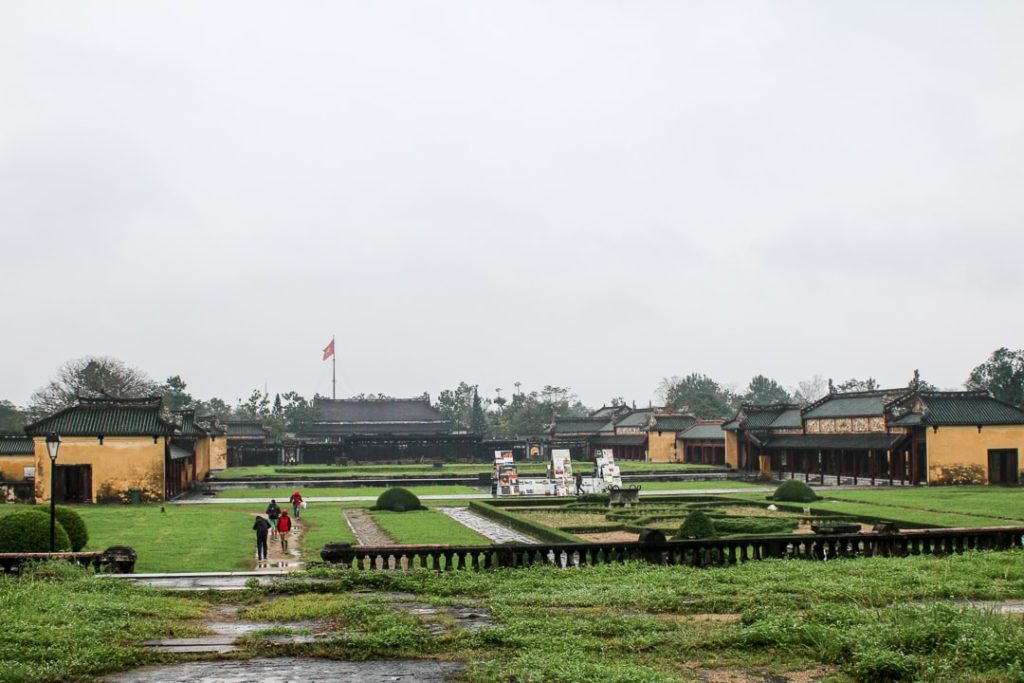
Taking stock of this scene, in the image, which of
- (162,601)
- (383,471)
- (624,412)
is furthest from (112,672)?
(624,412)

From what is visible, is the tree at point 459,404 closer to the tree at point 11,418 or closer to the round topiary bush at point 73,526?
the tree at point 11,418

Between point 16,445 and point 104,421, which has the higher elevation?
point 104,421

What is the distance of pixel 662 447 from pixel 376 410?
112 ft

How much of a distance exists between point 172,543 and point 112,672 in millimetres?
17493

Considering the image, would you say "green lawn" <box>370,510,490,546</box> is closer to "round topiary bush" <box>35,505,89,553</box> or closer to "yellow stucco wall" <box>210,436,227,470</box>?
"round topiary bush" <box>35,505,89,553</box>

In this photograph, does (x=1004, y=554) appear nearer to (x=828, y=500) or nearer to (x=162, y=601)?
(x=162, y=601)

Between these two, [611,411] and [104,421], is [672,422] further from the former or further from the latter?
[104,421]

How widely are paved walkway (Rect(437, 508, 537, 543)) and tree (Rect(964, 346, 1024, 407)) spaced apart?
53577 mm

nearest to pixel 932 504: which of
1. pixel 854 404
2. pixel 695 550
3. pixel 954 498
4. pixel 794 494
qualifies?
pixel 954 498

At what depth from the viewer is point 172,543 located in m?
26.7

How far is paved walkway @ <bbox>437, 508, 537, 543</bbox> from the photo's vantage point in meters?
29.6

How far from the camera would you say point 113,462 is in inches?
1778

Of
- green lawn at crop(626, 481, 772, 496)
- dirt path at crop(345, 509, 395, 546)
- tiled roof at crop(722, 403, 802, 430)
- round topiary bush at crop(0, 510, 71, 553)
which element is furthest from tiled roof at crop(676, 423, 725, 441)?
round topiary bush at crop(0, 510, 71, 553)

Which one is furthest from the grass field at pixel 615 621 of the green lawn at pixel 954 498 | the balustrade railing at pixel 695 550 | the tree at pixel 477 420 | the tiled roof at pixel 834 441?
the tree at pixel 477 420
